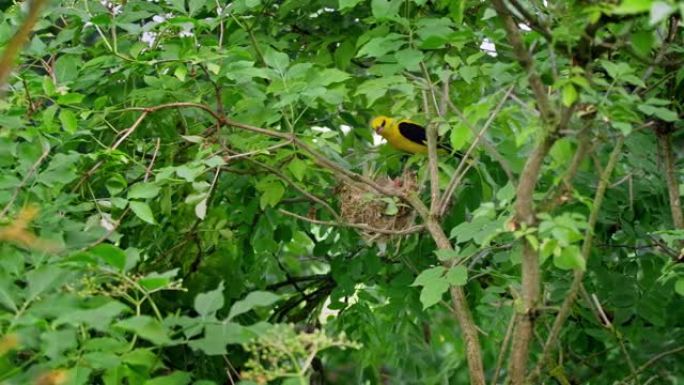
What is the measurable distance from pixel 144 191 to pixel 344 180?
65 cm

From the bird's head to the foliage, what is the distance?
0.25 ft

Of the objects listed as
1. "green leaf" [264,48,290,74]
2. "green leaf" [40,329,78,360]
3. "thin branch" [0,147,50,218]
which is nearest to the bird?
"green leaf" [264,48,290,74]

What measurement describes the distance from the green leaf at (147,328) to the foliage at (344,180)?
94 mm

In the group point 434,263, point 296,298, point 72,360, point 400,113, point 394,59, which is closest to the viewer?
point 72,360

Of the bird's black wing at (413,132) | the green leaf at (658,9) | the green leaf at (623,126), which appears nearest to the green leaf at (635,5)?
the green leaf at (658,9)

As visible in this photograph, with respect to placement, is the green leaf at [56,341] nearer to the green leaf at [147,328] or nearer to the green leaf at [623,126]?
the green leaf at [147,328]

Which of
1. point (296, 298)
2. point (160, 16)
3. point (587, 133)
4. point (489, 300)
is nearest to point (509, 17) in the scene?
point (587, 133)

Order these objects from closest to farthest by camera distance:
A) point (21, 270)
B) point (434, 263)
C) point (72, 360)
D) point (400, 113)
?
point (72, 360) → point (21, 270) → point (400, 113) → point (434, 263)

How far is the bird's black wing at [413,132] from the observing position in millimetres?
4703

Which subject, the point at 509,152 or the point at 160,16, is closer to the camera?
the point at 509,152

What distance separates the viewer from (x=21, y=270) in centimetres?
264

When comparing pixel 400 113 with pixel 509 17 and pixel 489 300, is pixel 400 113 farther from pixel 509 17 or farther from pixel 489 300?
pixel 509 17

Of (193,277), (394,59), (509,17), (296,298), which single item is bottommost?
(296,298)

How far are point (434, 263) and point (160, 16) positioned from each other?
135 cm
